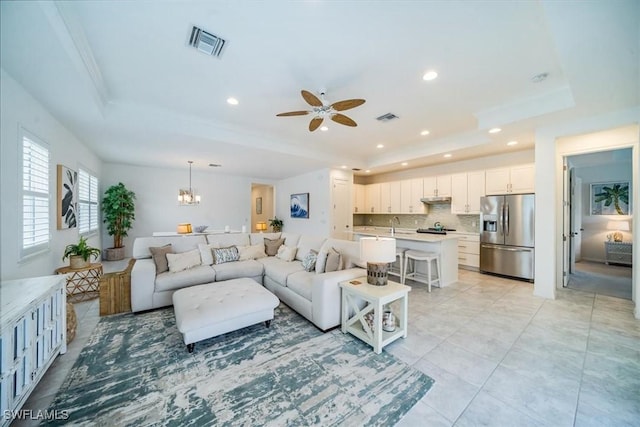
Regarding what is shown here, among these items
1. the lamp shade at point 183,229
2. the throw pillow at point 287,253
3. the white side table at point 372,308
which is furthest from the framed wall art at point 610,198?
the lamp shade at point 183,229

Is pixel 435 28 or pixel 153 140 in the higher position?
pixel 435 28

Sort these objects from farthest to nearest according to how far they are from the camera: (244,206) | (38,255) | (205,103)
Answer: (244,206)
(205,103)
(38,255)

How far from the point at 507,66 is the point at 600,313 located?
328 cm

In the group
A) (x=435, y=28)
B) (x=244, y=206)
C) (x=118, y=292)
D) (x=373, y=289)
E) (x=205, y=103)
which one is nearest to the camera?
(x=435, y=28)

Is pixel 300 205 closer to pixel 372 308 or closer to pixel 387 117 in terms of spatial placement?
pixel 387 117

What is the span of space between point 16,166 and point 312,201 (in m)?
5.51

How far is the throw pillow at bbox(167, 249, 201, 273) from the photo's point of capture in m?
3.39

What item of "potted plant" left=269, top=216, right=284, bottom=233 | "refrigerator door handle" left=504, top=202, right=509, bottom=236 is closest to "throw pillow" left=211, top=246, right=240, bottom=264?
"potted plant" left=269, top=216, right=284, bottom=233

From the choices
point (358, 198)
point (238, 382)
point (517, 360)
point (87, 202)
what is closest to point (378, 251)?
point (517, 360)

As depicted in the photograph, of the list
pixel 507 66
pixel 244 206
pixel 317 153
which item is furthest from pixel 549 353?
pixel 244 206

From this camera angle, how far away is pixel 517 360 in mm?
2100

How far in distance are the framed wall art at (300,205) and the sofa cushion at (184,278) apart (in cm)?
404

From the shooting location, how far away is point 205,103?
323 cm

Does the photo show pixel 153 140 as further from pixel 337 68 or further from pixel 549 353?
pixel 549 353
